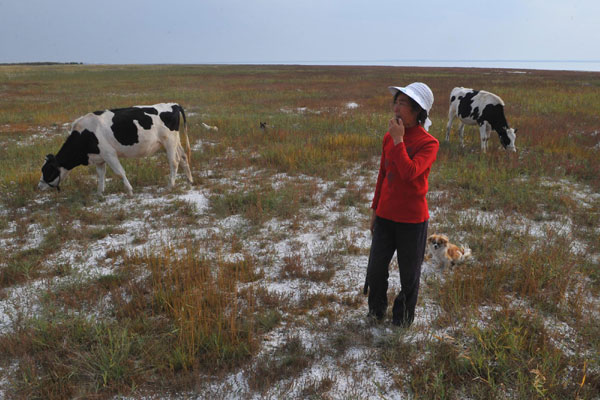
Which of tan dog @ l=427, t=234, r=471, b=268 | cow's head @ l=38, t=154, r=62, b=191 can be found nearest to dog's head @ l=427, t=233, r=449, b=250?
tan dog @ l=427, t=234, r=471, b=268

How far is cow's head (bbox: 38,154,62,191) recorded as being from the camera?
7078 millimetres

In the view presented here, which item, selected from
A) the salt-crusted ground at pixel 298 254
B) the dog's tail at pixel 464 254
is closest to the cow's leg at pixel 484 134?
the salt-crusted ground at pixel 298 254

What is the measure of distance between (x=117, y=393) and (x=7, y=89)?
125 feet

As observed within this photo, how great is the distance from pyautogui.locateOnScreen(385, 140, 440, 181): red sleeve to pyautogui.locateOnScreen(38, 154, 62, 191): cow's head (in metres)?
7.35

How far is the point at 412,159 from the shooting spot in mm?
2619

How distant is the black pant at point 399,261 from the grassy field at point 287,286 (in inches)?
7.4

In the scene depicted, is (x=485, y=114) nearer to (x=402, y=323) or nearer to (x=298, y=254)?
(x=298, y=254)

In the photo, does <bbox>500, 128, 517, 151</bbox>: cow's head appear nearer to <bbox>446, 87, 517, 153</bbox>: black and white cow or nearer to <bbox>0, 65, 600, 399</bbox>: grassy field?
<bbox>446, 87, 517, 153</bbox>: black and white cow

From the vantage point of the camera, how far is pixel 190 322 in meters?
3.04

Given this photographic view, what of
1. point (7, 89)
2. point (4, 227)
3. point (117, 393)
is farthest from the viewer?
point (7, 89)

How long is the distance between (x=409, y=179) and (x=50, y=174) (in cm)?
770

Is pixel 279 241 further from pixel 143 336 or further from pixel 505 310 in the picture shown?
pixel 505 310

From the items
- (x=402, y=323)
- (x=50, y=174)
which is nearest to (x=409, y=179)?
(x=402, y=323)

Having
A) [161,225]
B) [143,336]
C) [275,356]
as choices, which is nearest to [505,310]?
[275,356]
